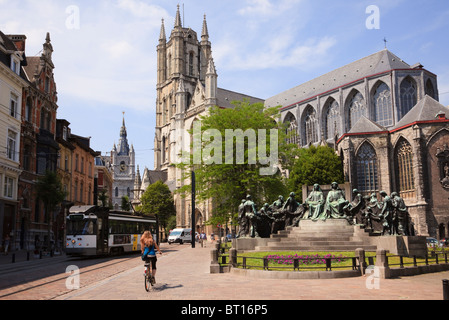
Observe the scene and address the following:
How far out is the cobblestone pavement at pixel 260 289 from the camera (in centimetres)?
873

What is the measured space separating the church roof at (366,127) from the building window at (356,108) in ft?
20.0

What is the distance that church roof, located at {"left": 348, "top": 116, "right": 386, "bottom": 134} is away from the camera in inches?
2078

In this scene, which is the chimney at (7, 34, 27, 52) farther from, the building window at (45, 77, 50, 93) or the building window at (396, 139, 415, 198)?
the building window at (396, 139, 415, 198)

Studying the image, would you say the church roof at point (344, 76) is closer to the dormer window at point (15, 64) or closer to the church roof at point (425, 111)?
the church roof at point (425, 111)

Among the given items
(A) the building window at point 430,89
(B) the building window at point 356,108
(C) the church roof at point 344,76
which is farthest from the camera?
(B) the building window at point 356,108

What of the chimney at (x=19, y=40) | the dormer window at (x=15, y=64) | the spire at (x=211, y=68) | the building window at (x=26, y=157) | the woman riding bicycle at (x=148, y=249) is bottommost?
the woman riding bicycle at (x=148, y=249)

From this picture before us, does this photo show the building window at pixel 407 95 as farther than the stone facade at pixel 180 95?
No

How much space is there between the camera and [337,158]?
51375mm

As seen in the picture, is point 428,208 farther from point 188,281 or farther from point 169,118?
point 169,118

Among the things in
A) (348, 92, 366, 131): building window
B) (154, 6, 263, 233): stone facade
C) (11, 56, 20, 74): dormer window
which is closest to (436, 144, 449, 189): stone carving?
(348, 92, 366, 131): building window

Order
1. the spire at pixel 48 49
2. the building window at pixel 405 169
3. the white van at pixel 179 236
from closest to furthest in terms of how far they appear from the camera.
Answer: the spire at pixel 48 49, the white van at pixel 179 236, the building window at pixel 405 169

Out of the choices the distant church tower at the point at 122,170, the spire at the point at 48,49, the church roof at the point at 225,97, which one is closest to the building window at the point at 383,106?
the church roof at the point at 225,97

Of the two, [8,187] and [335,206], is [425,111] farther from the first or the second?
[8,187]
